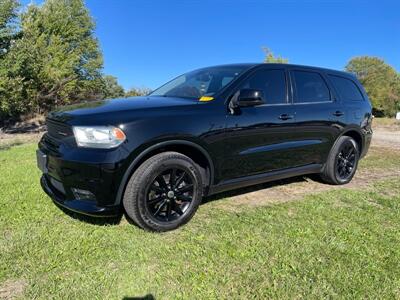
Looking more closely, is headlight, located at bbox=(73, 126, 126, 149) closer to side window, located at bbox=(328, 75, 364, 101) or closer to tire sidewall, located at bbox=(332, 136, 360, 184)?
tire sidewall, located at bbox=(332, 136, 360, 184)

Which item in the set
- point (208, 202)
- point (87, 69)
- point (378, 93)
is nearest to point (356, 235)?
point (208, 202)

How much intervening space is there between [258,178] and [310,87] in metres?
1.66

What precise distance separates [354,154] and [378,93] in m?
49.5

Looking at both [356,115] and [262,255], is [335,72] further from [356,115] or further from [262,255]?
[262,255]

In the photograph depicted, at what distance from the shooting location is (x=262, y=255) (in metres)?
3.22

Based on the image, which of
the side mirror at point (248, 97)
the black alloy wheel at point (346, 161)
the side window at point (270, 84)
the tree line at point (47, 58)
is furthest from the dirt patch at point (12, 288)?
the tree line at point (47, 58)

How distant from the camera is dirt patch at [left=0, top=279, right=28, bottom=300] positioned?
2.56m

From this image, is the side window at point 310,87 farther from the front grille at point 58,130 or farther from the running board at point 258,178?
the front grille at point 58,130

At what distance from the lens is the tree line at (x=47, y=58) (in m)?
16.1

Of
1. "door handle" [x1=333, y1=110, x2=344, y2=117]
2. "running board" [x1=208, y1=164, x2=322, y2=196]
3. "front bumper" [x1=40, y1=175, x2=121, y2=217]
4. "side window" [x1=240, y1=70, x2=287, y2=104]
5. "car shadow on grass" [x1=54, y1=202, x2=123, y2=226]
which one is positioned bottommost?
"car shadow on grass" [x1=54, y1=202, x2=123, y2=226]

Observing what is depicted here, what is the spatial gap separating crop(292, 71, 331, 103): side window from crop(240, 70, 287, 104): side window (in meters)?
0.26

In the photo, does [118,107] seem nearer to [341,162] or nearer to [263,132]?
[263,132]

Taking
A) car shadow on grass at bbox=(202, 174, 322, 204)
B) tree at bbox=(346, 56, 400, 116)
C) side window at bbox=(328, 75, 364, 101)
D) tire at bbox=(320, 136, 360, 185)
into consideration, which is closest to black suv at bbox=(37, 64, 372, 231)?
tire at bbox=(320, 136, 360, 185)

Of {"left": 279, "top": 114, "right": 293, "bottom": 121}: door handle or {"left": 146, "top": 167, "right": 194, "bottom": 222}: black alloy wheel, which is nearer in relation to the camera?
{"left": 146, "top": 167, "right": 194, "bottom": 222}: black alloy wheel
